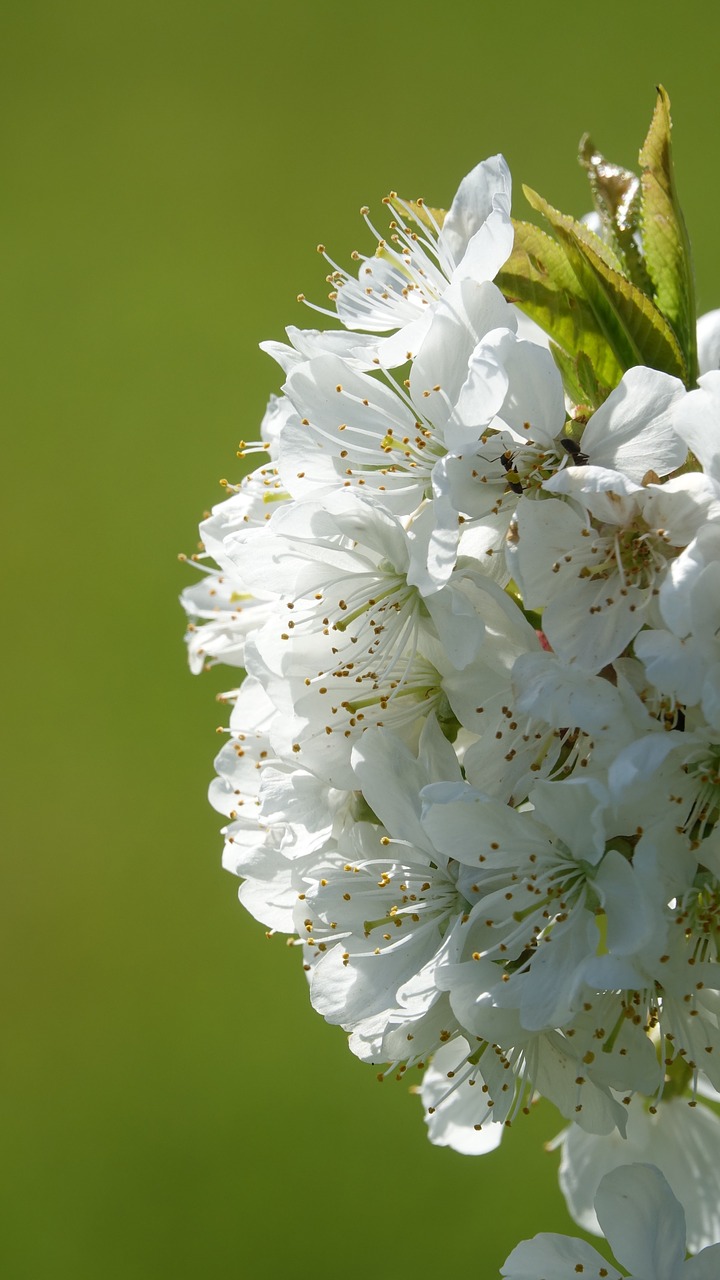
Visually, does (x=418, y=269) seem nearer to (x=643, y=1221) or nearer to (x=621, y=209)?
(x=621, y=209)

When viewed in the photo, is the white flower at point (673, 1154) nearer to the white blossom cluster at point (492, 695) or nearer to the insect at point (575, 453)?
the white blossom cluster at point (492, 695)

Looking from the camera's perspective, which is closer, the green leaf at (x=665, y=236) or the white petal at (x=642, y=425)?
the white petal at (x=642, y=425)

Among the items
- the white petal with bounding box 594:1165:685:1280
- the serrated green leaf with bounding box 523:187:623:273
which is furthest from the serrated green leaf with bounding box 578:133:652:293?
the white petal with bounding box 594:1165:685:1280

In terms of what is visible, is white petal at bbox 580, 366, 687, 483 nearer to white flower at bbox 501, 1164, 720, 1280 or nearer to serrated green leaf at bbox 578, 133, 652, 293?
serrated green leaf at bbox 578, 133, 652, 293

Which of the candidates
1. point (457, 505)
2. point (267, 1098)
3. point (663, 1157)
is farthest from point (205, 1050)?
point (457, 505)

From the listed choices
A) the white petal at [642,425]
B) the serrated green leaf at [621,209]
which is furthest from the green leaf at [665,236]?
the white petal at [642,425]

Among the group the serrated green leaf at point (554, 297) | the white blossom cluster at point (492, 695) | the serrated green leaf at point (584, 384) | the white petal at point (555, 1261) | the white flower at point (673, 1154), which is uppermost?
the serrated green leaf at point (554, 297)

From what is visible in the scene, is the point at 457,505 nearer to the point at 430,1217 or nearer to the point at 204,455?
the point at 430,1217
